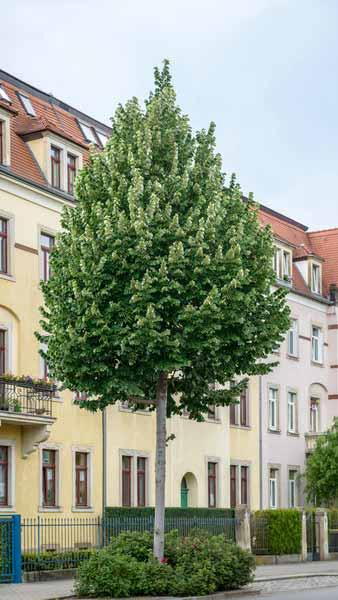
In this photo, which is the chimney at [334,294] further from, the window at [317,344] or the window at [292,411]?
the window at [292,411]

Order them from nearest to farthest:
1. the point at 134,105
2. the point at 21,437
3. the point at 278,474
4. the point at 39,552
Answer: the point at 134,105
the point at 39,552
the point at 21,437
the point at 278,474

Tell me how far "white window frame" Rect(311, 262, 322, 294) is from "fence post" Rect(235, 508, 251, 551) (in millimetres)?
19238

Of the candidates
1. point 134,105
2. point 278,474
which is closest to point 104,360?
point 134,105

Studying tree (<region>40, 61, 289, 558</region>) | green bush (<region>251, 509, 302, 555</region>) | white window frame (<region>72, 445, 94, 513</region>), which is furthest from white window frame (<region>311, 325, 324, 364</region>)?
tree (<region>40, 61, 289, 558</region>)

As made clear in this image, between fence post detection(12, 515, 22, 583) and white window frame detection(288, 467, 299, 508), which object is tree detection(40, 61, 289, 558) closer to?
fence post detection(12, 515, 22, 583)

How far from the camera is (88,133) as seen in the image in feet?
144

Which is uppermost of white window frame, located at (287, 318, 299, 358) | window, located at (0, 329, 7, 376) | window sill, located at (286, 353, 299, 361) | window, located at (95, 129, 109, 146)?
window, located at (95, 129, 109, 146)

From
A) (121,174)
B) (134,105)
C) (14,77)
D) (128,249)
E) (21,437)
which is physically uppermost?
(14,77)

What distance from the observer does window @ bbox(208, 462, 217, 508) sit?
150 ft

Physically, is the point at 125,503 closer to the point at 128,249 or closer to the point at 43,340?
the point at 43,340

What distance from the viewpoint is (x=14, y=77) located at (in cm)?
4088

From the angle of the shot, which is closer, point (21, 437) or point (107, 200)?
point (107, 200)

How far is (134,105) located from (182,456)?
1982 centimetres

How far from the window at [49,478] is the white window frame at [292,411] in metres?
18.5
